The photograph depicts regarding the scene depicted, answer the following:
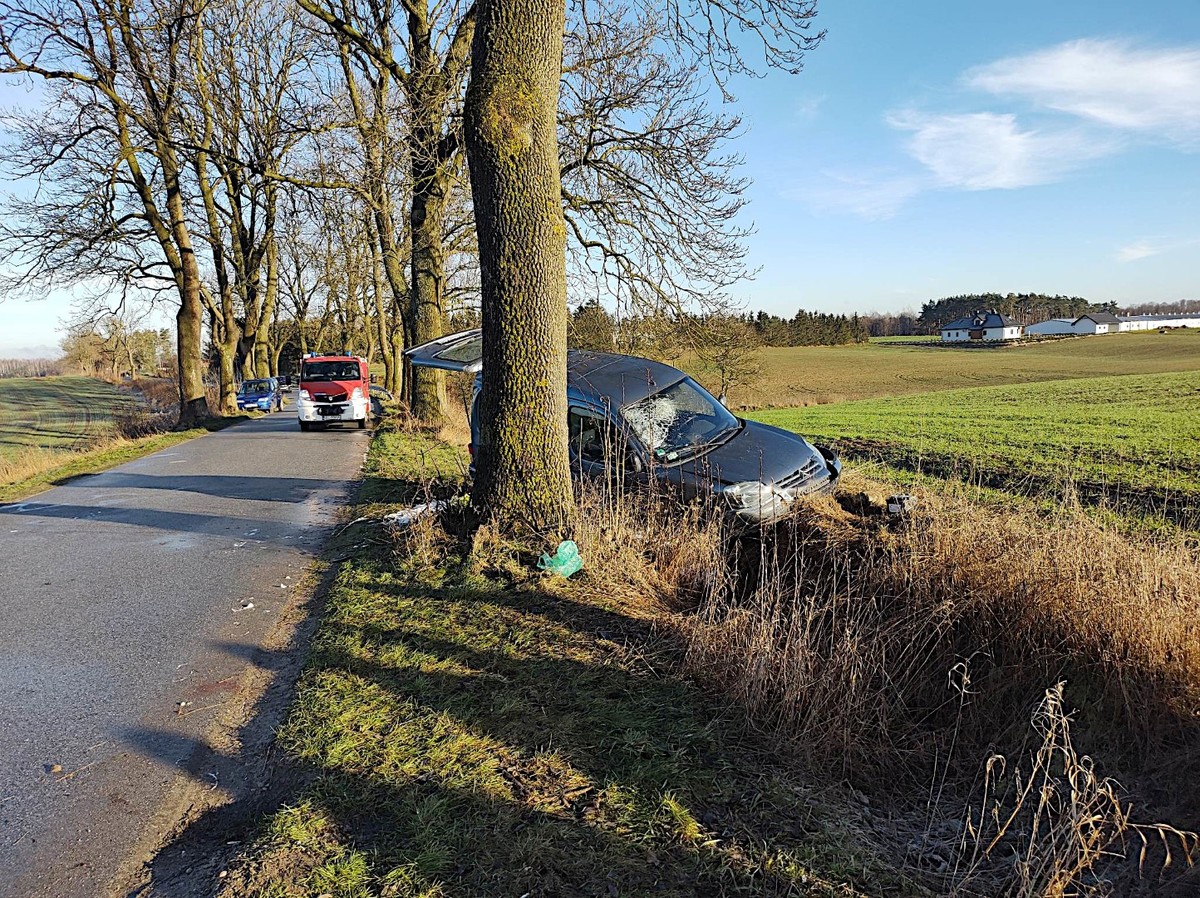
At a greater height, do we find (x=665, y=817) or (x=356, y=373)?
(x=356, y=373)

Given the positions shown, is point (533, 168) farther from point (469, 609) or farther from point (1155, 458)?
point (1155, 458)

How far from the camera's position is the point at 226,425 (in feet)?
75.3

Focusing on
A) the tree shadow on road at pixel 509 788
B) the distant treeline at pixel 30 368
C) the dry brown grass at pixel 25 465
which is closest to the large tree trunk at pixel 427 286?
the dry brown grass at pixel 25 465

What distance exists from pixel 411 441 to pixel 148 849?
11818 millimetres

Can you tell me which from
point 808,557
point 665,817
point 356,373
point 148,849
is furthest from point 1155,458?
point 356,373

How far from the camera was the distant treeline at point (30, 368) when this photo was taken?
97.1 m

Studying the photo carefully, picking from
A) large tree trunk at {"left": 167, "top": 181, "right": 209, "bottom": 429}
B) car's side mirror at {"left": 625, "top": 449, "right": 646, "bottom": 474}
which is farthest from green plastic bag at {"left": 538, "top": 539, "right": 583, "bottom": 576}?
large tree trunk at {"left": 167, "top": 181, "right": 209, "bottom": 429}

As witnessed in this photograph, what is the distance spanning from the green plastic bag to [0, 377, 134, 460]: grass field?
15.6 m

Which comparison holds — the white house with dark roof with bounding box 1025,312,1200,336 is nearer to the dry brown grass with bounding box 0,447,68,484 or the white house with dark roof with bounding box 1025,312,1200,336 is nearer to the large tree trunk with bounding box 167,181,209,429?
the large tree trunk with bounding box 167,181,209,429

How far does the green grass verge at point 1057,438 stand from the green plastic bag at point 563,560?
12.4 ft

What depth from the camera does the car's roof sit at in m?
7.50

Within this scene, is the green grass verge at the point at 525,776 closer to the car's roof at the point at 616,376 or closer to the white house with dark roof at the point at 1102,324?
the car's roof at the point at 616,376

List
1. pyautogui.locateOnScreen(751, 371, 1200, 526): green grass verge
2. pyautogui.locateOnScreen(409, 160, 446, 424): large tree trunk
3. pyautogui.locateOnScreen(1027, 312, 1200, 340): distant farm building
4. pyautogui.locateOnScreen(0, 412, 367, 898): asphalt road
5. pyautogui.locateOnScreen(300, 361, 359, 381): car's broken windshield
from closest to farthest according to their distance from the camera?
pyautogui.locateOnScreen(0, 412, 367, 898): asphalt road
pyautogui.locateOnScreen(751, 371, 1200, 526): green grass verge
pyautogui.locateOnScreen(409, 160, 446, 424): large tree trunk
pyautogui.locateOnScreen(300, 361, 359, 381): car's broken windshield
pyautogui.locateOnScreen(1027, 312, 1200, 340): distant farm building

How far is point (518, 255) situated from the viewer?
5.77 m
